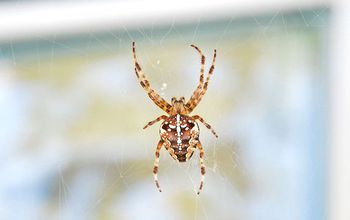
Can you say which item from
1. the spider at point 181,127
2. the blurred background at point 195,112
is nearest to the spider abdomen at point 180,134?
the spider at point 181,127

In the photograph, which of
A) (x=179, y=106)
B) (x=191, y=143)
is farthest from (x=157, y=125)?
(x=191, y=143)

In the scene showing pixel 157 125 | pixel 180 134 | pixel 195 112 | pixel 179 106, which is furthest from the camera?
pixel 157 125

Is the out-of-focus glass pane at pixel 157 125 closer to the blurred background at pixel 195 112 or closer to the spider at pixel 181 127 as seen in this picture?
the blurred background at pixel 195 112

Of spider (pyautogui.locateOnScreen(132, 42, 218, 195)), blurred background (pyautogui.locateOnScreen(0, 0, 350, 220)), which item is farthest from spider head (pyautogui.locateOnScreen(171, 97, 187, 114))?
blurred background (pyautogui.locateOnScreen(0, 0, 350, 220))

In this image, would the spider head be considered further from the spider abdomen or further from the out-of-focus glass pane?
the out-of-focus glass pane

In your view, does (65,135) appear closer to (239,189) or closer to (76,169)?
(76,169)

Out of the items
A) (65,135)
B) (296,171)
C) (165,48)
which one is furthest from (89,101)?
(296,171)

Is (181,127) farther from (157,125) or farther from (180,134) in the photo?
(157,125)
